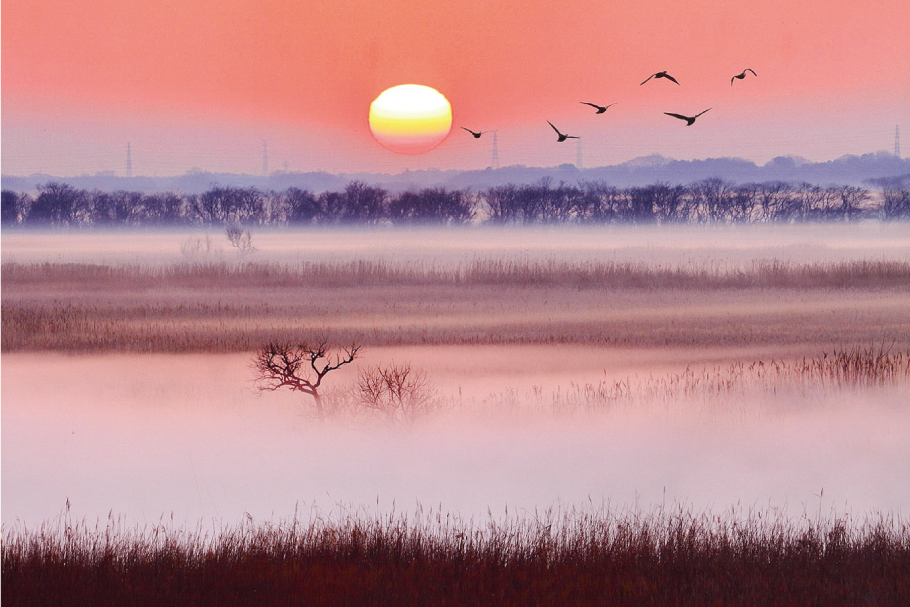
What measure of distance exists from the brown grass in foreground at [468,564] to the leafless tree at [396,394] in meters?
6.29

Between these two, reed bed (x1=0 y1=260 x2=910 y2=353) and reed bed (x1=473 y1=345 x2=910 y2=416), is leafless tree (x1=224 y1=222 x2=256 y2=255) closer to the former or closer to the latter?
reed bed (x1=0 y1=260 x2=910 y2=353)

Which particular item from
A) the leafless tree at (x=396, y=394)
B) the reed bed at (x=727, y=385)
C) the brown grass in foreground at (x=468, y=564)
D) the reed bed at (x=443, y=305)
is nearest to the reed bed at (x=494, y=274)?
the reed bed at (x=443, y=305)

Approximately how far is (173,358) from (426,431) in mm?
8013

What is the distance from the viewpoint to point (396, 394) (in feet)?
47.5

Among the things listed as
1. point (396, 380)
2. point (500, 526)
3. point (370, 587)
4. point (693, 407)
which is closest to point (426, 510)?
point (500, 526)

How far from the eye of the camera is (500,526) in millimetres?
7727

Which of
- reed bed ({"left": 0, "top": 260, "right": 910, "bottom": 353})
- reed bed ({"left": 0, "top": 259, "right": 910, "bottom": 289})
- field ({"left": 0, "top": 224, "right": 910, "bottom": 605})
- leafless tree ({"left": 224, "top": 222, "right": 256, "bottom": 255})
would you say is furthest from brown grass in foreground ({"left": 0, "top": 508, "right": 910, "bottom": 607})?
reed bed ({"left": 0, "top": 259, "right": 910, "bottom": 289})

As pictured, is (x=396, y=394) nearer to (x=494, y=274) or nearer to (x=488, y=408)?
(x=488, y=408)

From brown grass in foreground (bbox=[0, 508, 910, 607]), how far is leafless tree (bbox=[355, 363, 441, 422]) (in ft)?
20.6

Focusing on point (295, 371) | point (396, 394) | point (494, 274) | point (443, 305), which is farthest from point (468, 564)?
point (494, 274)

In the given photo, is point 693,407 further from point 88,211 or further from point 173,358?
point 88,211

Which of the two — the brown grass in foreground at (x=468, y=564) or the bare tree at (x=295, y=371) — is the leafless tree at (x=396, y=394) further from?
the brown grass in foreground at (x=468, y=564)

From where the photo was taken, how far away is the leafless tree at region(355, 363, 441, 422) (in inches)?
560

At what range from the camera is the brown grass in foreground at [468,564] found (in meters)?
5.80
